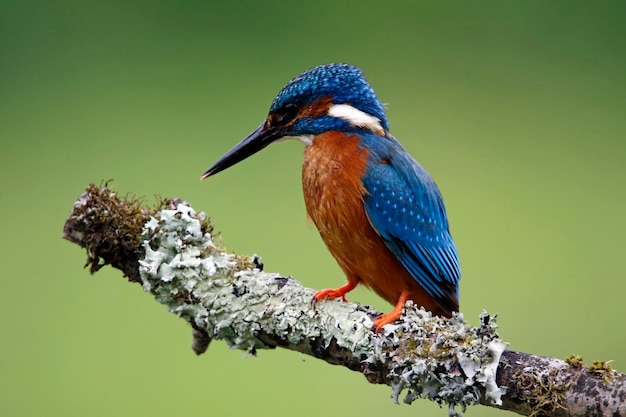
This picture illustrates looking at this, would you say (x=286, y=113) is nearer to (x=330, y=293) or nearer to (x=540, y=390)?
(x=330, y=293)

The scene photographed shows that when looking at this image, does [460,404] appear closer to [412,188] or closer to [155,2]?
[412,188]

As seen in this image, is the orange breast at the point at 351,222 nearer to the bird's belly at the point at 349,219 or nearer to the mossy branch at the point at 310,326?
the bird's belly at the point at 349,219

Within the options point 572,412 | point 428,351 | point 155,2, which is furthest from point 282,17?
point 572,412

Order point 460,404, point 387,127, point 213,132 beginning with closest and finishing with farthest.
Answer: point 460,404, point 387,127, point 213,132

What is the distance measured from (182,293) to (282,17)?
4.18 feet

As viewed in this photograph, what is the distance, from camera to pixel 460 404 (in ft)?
4.79

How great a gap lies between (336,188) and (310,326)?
0.46m

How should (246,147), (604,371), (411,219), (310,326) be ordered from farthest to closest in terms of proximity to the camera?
1. (246,147)
2. (411,219)
3. (310,326)
4. (604,371)

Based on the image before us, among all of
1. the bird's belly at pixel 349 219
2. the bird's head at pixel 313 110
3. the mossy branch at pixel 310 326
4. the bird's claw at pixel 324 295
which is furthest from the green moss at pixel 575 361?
the bird's head at pixel 313 110

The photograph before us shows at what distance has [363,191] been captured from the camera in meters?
1.96

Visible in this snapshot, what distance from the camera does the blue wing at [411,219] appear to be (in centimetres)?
194

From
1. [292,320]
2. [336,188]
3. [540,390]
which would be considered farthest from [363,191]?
[540,390]

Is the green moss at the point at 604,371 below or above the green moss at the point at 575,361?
below

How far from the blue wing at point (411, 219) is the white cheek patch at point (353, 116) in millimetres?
74
